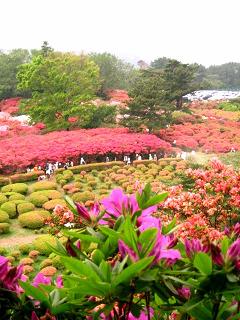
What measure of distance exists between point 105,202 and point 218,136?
24.3m

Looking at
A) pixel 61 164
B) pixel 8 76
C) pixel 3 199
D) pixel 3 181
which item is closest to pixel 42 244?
pixel 3 199

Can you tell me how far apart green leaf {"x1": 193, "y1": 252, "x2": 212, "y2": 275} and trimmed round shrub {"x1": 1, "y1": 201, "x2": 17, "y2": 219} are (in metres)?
12.6

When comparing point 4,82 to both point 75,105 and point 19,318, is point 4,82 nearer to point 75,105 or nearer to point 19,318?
point 75,105

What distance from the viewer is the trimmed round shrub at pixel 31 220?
41.1 ft

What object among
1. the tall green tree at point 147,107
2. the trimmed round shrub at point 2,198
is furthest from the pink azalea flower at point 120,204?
the tall green tree at point 147,107

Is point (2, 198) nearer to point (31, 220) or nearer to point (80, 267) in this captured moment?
point (31, 220)

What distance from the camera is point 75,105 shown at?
24203 millimetres

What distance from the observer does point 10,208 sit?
1353 centimetres

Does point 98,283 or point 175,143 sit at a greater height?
point 98,283

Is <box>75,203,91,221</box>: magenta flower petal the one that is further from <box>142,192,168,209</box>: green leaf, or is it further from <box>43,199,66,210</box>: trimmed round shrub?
<box>43,199,66,210</box>: trimmed round shrub

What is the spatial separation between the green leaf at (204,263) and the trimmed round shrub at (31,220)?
11.4 meters

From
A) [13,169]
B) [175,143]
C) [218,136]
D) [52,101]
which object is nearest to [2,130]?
[52,101]

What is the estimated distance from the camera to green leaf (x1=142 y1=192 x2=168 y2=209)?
62.6 inches

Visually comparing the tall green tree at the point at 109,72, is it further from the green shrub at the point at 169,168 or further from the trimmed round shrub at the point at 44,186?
the trimmed round shrub at the point at 44,186
